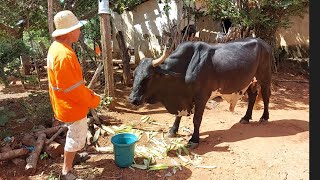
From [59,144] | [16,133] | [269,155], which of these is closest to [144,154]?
[59,144]

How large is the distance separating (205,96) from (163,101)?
2.35 feet

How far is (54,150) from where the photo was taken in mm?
4559

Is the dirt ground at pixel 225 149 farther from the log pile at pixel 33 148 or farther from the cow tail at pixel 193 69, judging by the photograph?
the cow tail at pixel 193 69

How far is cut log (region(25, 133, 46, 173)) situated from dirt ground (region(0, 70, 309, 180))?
0.38 feet

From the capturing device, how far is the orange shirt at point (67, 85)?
3.37m

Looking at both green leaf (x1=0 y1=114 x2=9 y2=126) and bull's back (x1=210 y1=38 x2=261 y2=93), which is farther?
bull's back (x1=210 y1=38 x2=261 y2=93)

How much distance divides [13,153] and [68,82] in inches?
68.1

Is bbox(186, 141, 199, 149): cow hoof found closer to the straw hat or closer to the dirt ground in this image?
the dirt ground

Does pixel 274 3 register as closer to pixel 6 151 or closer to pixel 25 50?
pixel 25 50

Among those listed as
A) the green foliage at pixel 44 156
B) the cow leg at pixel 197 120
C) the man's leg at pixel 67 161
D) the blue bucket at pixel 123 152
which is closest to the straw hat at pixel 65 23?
the man's leg at pixel 67 161

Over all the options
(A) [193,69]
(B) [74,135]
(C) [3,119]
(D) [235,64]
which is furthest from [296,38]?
(C) [3,119]

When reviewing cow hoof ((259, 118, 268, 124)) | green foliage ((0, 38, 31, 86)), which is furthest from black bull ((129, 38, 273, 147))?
green foliage ((0, 38, 31, 86))

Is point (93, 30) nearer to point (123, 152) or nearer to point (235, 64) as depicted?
point (235, 64)

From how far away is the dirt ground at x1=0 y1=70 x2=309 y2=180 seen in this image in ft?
13.8
